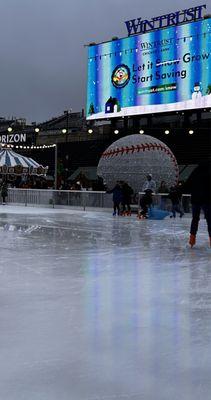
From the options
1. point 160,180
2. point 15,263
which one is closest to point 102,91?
point 160,180

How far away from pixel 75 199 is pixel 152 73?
14.0 metres

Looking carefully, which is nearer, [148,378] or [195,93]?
[148,378]

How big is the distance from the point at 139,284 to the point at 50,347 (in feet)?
7.19

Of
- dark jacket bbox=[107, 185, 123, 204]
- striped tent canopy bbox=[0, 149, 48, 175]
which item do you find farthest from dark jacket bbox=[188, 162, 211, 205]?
striped tent canopy bbox=[0, 149, 48, 175]

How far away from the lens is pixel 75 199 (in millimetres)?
20562

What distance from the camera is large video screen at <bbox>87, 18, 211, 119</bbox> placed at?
29719mm

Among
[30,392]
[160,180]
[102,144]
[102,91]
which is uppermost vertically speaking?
[102,91]

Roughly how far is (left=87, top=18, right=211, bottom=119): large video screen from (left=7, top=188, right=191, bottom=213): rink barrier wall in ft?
37.3

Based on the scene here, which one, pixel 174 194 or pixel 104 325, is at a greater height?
pixel 174 194

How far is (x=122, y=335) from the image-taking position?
11.5 feet

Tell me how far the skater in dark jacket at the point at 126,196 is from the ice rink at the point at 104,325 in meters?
9.90

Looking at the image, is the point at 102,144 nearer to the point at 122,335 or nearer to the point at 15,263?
the point at 15,263

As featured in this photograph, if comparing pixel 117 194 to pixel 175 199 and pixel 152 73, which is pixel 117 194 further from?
pixel 152 73

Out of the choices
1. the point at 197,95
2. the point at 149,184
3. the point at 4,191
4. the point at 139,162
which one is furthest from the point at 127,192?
the point at 197,95
